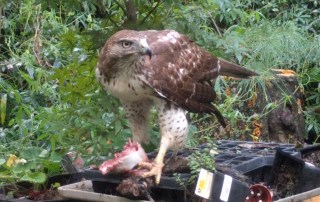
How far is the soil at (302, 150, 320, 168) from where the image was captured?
12.4 feet

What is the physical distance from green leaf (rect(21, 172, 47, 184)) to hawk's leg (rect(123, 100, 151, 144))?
50 centimetres

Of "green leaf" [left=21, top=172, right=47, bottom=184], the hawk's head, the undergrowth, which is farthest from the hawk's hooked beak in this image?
"green leaf" [left=21, top=172, right=47, bottom=184]

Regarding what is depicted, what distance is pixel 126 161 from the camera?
11.5 feet

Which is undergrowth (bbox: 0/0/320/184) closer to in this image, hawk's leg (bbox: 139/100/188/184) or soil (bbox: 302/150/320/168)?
hawk's leg (bbox: 139/100/188/184)

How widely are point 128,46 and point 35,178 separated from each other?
1014 mm

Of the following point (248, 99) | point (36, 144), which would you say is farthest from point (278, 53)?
point (36, 144)

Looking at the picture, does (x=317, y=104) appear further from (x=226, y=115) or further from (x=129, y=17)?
(x=129, y=17)

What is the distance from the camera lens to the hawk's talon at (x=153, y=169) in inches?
136

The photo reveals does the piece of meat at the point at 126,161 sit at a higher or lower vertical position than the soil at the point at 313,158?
lower

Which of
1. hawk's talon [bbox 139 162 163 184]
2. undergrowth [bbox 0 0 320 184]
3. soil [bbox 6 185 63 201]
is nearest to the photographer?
hawk's talon [bbox 139 162 163 184]

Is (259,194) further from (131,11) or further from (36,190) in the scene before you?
(131,11)

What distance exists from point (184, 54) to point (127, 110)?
369 mm

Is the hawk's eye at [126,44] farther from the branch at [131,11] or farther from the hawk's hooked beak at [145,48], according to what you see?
the branch at [131,11]

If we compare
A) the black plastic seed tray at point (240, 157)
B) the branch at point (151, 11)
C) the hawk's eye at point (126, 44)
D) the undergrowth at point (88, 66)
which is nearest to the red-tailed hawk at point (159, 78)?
the hawk's eye at point (126, 44)
